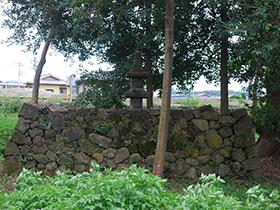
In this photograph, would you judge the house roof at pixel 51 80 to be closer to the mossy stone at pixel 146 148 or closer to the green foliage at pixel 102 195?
the mossy stone at pixel 146 148

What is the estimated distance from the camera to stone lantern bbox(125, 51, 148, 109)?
6.71m

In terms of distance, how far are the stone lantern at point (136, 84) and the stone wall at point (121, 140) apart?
18cm

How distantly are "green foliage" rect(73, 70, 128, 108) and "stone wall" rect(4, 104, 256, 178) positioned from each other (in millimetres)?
843

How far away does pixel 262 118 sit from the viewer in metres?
7.89

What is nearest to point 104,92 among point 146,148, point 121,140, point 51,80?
point 121,140

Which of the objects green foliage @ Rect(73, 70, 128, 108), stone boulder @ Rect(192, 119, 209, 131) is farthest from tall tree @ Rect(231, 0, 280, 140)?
green foliage @ Rect(73, 70, 128, 108)

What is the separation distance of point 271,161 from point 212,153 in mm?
1853

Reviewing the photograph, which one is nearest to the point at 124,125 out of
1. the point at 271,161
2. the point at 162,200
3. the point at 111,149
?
the point at 111,149

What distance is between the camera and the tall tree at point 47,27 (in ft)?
26.4

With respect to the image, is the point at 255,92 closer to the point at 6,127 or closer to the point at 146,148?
the point at 146,148

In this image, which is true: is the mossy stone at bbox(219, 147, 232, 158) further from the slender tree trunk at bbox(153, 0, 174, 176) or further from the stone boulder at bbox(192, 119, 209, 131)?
the slender tree trunk at bbox(153, 0, 174, 176)

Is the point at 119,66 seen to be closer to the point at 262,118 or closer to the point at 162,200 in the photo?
the point at 262,118

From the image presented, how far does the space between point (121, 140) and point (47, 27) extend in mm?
3320

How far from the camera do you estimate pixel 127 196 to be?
2.37m
